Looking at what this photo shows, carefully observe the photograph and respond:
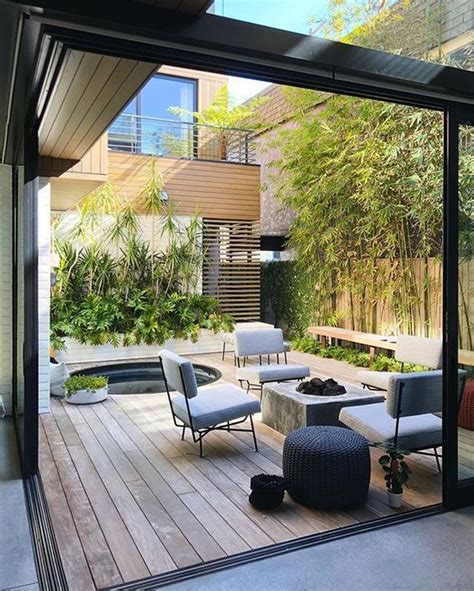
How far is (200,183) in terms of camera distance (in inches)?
415

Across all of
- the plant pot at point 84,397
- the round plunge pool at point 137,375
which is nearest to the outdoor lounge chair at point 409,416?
the plant pot at point 84,397

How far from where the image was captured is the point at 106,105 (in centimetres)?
347

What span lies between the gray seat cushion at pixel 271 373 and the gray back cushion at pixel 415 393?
7.73ft

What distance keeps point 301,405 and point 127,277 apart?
5.87 m

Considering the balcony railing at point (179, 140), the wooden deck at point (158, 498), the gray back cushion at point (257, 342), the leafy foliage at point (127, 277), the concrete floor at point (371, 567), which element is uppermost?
the balcony railing at point (179, 140)

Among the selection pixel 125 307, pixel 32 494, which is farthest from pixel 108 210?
pixel 32 494

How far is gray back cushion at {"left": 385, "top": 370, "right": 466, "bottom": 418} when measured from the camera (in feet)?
11.5

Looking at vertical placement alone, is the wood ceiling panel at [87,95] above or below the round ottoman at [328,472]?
above

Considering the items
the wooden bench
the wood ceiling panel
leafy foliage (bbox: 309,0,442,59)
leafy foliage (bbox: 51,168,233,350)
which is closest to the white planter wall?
the wood ceiling panel

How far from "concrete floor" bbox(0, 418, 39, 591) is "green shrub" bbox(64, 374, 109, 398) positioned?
5.79 feet

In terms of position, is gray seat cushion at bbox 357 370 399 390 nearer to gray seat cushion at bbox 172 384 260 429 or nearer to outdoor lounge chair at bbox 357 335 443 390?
outdoor lounge chair at bbox 357 335 443 390

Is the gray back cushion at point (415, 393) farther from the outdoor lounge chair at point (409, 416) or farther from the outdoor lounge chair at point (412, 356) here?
the outdoor lounge chair at point (412, 356)

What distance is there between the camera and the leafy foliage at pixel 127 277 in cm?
888

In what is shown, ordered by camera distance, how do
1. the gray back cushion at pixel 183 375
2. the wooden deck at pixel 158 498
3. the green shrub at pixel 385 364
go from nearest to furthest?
the wooden deck at pixel 158 498 → the gray back cushion at pixel 183 375 → the green shrub at pixel 385 364
